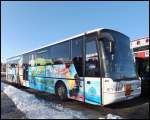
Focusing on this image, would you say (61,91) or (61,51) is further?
(61,51)

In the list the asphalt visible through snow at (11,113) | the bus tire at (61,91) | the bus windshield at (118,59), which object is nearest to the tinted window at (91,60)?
the bus windshield at (118,59)

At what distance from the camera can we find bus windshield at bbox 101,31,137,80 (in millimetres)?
8688

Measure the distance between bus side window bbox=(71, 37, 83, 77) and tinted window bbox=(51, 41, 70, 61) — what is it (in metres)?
0.56

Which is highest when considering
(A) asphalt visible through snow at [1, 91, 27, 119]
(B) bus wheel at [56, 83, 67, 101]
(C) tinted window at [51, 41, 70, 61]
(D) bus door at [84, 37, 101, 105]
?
(C) tinted window at [51, 41, 70, 61]

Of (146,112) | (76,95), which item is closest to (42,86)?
(76,95)

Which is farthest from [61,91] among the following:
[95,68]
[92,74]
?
[95,68]

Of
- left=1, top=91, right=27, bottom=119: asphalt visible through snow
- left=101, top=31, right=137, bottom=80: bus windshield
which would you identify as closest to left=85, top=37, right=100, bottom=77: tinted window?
left=101, top=31, right=137, bottom=80: bus windshield

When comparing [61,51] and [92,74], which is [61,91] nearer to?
[61,51]

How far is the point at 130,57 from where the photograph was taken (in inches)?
383

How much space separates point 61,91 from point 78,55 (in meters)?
2.38

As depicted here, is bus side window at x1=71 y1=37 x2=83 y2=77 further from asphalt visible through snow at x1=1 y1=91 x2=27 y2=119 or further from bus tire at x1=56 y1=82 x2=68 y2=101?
asphalt visible through snow at x1=1 y1=91 x2=27 y2=119

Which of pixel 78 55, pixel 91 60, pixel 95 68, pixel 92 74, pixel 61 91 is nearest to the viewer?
pixel 95 68

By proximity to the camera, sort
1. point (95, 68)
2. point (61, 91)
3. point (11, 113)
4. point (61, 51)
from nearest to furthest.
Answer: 1. point (11, 113)
2. point (95, 68)
3. point (61, 91)
4. point (61, 51)

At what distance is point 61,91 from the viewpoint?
11523 mm
